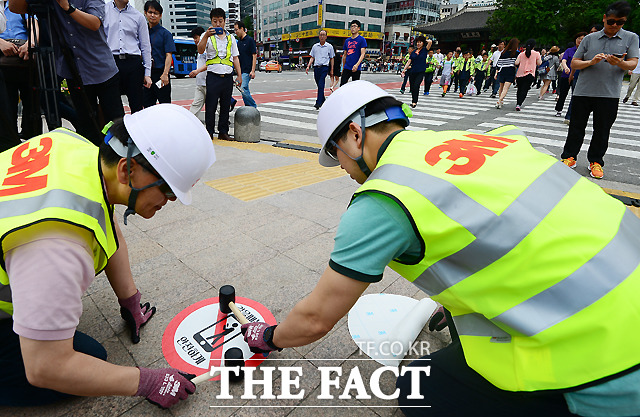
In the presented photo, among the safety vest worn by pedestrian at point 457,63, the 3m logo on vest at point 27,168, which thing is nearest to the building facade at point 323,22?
Answer: the safety vest worn by pedestrian at point 457,63

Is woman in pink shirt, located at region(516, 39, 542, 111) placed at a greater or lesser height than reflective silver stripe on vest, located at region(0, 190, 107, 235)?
greater

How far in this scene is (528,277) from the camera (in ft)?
3.42

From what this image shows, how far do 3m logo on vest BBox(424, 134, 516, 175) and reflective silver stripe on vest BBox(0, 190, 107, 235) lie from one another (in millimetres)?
1112

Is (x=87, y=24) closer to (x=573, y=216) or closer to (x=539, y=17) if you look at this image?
(x=573, y=216)

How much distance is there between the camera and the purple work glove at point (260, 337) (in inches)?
64.6

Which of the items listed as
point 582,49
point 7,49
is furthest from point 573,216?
point 582,49

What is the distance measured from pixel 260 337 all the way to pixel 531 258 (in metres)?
1.18

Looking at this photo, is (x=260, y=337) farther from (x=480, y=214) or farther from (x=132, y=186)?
(x=480, y=214)

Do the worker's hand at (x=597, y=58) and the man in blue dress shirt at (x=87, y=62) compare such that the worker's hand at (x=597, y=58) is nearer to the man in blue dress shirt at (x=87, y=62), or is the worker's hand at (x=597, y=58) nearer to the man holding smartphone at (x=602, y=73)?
the man holding smartphone at (x=602, y=73)

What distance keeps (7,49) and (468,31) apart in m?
59.6

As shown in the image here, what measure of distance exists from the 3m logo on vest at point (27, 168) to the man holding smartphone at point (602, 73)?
216 inches

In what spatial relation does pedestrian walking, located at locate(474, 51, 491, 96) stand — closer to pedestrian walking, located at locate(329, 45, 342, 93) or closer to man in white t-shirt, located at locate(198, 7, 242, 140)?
pedestrian walking, located at locate(329, 45, 342, 93)

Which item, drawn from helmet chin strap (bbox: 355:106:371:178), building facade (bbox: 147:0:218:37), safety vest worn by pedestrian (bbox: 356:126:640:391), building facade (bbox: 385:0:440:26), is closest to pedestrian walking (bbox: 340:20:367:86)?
helmet chin strap (bbox: 355:106:371:178)

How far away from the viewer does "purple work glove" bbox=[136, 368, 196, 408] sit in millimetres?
1484
